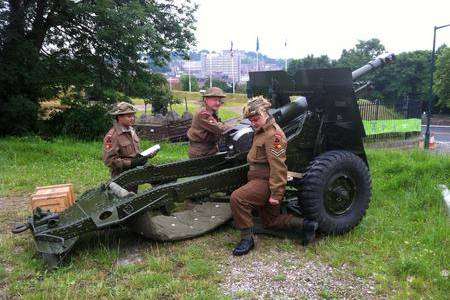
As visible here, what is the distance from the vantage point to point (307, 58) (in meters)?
59.9

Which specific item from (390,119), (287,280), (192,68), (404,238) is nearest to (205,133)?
(287,280)

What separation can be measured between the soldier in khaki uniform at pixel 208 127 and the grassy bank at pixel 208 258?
1.09m

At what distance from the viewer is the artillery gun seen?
4609 mm

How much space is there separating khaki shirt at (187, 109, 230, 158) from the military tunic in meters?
1.00

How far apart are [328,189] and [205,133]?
1.66 meters

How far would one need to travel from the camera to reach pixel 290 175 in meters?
5.08

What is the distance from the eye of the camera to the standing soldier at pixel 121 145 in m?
5.70

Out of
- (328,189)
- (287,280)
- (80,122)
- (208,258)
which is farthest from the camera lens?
(80,122)

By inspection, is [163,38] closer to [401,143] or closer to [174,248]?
[174,248]

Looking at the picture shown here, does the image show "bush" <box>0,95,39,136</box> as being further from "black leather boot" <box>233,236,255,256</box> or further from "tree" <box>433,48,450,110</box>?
"tree" <box>433,48,450,110</box>

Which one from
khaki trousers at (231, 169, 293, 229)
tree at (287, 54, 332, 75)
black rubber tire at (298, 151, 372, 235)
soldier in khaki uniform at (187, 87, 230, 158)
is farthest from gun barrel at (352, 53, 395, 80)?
tree at (287, 54, 332, 75)

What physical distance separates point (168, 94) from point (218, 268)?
13388 mm

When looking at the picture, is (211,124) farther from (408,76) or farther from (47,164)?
(408,76)

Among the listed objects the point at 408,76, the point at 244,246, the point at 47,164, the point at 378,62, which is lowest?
the point at 47,164
